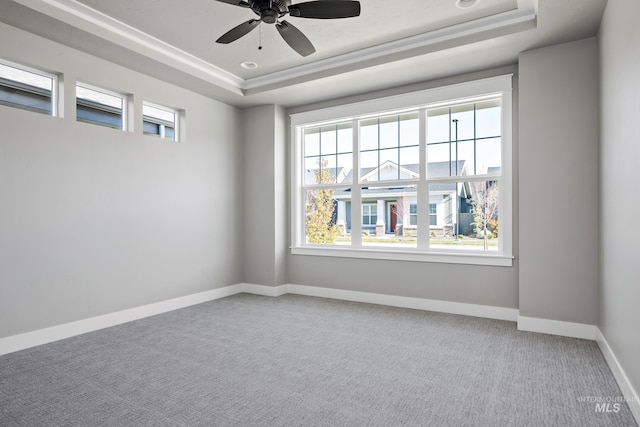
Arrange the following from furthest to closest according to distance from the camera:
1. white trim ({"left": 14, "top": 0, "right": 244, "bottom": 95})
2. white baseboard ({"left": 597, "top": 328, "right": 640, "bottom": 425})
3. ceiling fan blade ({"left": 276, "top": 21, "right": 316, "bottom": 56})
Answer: white trim ({"left": 14, "top": 0, "right": 244, "bottom": 95})
ceiling fan blade ({"left": 276, "top": 21, "right": 316, "bottom": 56})
white baseboard ({"left": 597, "top": 328, "right": 640, "bottom": 425})

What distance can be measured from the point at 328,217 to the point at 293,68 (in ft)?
7.09

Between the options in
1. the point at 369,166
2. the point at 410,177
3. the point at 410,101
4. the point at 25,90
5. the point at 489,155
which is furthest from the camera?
the point at 369,166

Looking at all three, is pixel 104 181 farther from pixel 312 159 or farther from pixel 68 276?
pixel 312 159

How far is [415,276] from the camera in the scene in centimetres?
483

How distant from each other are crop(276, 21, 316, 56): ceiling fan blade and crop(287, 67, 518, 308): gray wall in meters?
2.14

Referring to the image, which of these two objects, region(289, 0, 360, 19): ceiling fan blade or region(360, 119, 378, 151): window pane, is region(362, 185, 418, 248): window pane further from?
region(289, 0, 360, 19): ceiling fan blade

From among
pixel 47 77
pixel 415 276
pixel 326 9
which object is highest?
pixel 326 9

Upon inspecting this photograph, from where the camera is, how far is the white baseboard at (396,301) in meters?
4.32

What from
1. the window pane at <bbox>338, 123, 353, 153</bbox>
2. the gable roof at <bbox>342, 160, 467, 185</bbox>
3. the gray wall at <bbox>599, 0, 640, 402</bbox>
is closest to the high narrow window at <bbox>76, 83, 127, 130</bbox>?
the window pane at <bbox>338, 123, 353, 153</bbox>

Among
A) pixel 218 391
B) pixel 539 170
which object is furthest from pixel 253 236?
pixel 539 170

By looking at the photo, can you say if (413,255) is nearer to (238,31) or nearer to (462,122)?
(462,122)

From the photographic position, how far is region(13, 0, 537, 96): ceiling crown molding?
336 centimetres

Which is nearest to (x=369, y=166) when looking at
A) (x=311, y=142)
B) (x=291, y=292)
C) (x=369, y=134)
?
(x=369, y=134)

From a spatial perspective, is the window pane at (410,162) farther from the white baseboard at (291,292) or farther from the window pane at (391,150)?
the white baseboard at (291,292)
